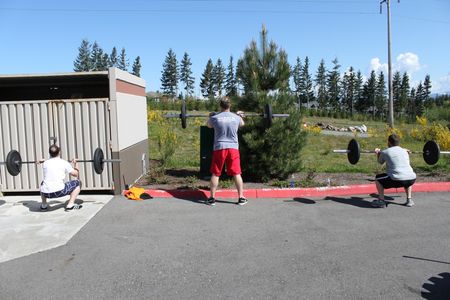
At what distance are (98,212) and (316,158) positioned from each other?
7.77 metres

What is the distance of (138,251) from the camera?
4656mm

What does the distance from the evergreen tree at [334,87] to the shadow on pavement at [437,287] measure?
178 ft

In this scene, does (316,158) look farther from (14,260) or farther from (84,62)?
(84,62)

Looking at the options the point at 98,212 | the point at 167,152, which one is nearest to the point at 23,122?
the point at 98,212

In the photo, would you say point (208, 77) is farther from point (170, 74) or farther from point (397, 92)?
point (397, 92)

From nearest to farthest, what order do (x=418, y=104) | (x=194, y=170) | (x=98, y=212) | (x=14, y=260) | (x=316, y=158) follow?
(x=14, y=260) < (x=98, y=212) < (x=194, y=170) < (x=316, y=158) < (x=418, y=104)

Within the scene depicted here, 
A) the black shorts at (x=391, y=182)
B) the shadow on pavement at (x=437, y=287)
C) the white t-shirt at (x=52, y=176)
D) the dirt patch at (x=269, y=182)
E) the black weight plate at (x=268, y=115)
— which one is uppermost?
the black weight plate at (x=268, y=115)

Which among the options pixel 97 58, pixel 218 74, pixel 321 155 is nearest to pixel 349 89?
pixel 218 74

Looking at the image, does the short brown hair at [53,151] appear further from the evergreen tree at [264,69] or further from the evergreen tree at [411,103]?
the evergreen tree at [411,103]

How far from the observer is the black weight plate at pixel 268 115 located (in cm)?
722

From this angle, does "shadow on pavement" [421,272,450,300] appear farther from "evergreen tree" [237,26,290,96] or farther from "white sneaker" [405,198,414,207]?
"evergreen tree" [237,26,290,96]

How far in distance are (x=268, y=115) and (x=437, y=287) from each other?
419cm

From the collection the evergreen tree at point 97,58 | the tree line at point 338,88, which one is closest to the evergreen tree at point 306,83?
the tree line at point 338,88

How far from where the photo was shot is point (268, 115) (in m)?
7.27
